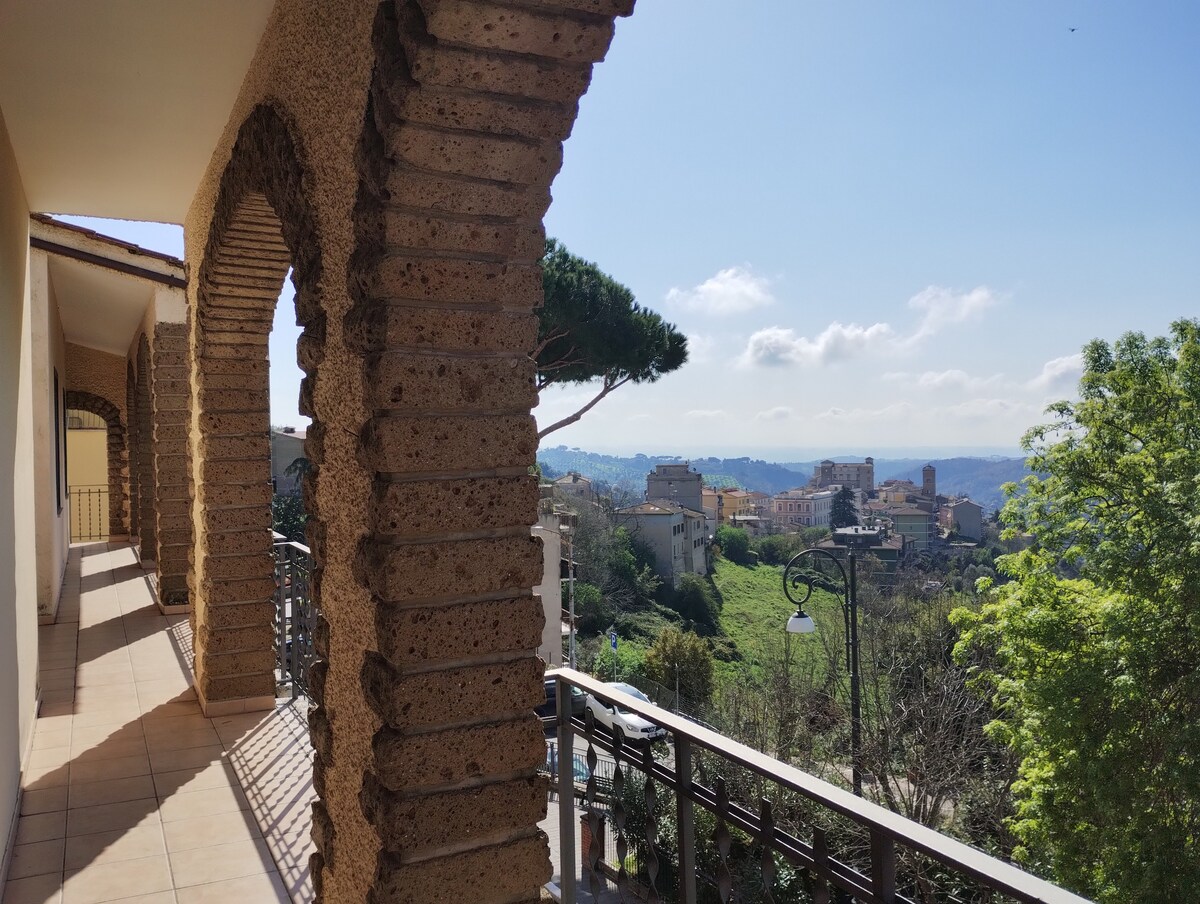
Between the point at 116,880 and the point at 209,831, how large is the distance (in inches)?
15.6

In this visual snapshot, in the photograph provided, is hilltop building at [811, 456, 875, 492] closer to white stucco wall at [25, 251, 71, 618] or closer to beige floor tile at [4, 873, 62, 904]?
white stucco wall at [25, 251, 71, 618]

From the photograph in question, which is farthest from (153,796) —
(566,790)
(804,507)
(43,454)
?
(804,507)

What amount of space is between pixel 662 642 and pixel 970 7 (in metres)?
30.7

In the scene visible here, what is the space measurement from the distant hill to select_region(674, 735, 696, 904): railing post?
272 feet

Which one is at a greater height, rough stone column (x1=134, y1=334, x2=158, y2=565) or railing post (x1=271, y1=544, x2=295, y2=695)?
rough stone column (x1=134, y1=334, x2=158, y2=565)

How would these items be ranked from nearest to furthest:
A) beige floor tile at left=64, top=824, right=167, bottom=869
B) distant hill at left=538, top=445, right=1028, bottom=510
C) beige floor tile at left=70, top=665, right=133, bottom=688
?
beige floor tile at left=64, top=824, right=167, bottom=869, beige floor tile at left=70, top=665, right=133, bottom=688, distant hill at left=538, top=445, right=1028, bottom=510

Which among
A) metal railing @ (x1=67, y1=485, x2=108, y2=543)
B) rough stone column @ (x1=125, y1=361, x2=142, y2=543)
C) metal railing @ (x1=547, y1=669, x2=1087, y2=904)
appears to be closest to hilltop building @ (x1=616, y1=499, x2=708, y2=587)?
metal railing @ (x1=67, y1=485, x2=108, y2=543)

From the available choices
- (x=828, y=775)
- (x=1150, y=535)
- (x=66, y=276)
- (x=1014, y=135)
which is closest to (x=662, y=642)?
(x=828, y=775)

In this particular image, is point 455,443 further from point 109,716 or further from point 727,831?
point 109,716

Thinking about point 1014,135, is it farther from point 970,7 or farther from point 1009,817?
point 1009,817

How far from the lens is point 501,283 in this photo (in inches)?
73.4

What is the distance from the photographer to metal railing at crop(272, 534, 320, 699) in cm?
445

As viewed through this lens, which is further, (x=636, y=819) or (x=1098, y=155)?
(x=1098, y=155)

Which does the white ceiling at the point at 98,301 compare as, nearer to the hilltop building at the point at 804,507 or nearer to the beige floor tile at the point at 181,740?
the beige floor tile at the point at 181,740
